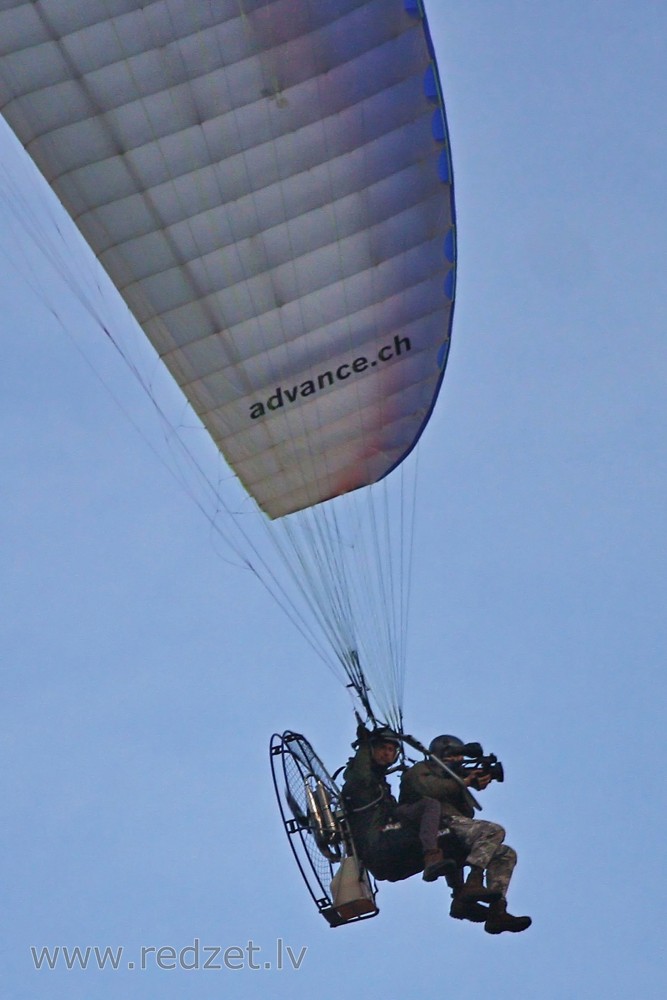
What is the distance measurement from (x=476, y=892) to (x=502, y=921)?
0.30 metres

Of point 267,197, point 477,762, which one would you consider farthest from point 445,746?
point 267,197

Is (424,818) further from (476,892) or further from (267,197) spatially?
(267,197)

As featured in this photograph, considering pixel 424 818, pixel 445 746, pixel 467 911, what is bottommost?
pixel 467 911

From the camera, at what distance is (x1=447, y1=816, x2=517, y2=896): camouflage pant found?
1365cm

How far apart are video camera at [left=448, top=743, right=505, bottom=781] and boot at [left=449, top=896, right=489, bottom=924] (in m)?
1.12

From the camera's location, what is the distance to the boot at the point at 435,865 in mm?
13680

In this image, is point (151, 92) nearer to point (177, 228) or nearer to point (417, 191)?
point (177, 228)

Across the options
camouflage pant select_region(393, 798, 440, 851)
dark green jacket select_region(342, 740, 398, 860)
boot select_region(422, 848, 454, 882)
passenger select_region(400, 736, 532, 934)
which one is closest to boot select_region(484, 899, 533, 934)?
passenger select_region(400, 736, 532, 934)

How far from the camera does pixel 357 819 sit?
1445 cm

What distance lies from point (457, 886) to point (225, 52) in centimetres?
731

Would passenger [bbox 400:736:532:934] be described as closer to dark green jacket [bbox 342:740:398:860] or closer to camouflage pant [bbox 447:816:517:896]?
camouflage pant [bbox 447:816:517:896]

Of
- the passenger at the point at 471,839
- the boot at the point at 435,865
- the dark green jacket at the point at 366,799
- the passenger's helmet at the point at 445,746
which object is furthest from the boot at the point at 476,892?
the passenger's helmet at the point at 445,746

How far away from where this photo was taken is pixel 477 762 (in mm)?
14359

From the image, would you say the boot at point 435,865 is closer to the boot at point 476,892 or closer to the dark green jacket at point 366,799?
the boot at point 476,892
